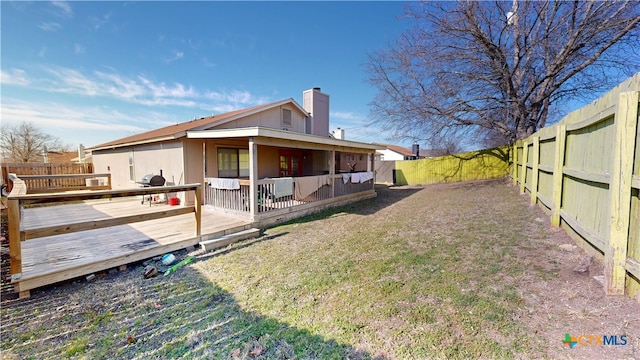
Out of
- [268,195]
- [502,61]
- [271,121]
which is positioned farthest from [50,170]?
[502,61]

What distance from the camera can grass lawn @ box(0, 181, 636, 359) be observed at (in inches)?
95.0

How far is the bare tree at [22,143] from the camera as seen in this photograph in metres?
22.6

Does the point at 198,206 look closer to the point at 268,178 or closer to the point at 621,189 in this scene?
the point at 268,178

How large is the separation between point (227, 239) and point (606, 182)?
6046mm

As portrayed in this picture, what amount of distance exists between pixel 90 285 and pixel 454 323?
199 inches

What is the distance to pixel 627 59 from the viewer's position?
9945 millimetres

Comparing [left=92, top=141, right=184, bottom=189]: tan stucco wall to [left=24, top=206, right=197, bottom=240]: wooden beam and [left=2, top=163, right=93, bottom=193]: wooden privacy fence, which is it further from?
[left=24, top=206, right=197, bottom=240]: wooden beam

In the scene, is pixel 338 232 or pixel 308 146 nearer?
pixel 338 232

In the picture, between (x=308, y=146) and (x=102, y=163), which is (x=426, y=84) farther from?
(x=102, y=163)

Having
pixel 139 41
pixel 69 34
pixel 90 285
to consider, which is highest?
pixel 139 41

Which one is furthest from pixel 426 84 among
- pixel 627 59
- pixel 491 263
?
pixel 491 263

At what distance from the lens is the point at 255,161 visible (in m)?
6.75

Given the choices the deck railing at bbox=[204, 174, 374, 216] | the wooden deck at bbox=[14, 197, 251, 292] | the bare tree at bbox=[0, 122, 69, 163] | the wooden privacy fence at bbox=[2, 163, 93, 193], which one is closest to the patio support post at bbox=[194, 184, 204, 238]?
the wooden deck at bbox=[14, 197, 251, 292]

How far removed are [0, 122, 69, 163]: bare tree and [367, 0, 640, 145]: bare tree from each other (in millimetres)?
30827
